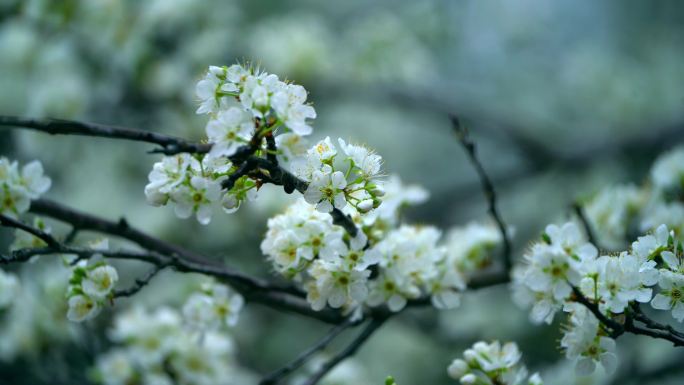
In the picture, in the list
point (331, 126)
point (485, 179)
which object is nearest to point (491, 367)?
point (485, 179)

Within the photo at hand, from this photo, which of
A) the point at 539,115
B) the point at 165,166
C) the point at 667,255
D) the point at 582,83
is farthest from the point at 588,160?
the point at 165,166

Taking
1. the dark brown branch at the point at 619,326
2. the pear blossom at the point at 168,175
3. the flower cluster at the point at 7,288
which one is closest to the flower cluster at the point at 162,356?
the flower cluster at the point at 7,288

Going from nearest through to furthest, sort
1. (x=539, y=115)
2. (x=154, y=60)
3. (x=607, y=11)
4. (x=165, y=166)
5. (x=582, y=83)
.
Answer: (x=165, y=166)
(x=154, y=60)
(x=582, y=83)
(x=539, y=115)
(x=607, y=11)

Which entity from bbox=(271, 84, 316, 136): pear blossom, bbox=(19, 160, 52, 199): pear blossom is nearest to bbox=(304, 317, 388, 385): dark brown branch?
bbox=(271, 84, 316, 136): pear blossom

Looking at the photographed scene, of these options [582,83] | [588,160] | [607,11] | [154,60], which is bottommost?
[588,160]

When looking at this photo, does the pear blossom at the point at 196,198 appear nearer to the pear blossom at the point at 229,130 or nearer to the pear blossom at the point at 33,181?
the pear blossom at the point at 229,130

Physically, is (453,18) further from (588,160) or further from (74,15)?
(74,15)

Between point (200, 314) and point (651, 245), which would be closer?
point (651, 245)

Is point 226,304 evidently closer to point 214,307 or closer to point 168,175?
point 214,307
